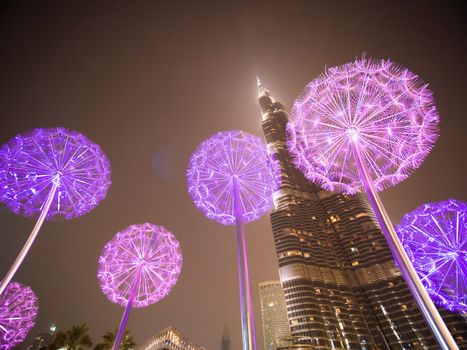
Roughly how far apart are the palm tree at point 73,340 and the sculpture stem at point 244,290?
23433mm

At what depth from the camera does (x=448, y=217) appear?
3309cm

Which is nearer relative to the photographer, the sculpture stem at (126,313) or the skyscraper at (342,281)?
the sculpture stem at (126,313)

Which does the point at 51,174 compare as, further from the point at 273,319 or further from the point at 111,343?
the point at 273,319

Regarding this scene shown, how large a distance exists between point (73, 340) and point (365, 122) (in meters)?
39.2

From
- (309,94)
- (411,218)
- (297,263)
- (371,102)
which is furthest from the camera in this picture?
(297,263)

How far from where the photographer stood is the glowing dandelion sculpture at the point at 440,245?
31.6 meters

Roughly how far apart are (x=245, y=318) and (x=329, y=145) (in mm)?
14890

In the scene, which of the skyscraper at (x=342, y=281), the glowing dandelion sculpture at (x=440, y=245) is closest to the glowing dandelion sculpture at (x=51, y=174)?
the glowing dandelion sculpture at (x=440, y=245)

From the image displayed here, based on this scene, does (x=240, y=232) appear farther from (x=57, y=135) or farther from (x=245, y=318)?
(x=57, y=135)

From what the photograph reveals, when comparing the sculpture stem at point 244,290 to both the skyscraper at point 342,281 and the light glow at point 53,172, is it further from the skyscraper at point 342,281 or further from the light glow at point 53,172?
the skyscraper at point 342,281

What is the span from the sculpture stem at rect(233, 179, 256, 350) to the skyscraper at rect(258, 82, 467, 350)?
9198 centimetres

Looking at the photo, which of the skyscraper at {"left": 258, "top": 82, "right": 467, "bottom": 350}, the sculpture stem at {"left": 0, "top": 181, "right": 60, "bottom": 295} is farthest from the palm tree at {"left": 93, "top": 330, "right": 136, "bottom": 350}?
the skyscraper at {"left": 258, "top": 82, "right": 467, "bottom": 350}

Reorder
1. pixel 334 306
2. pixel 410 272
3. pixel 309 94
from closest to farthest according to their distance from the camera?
pixel 410 272 < pixel 309 94 < pixel 334 306

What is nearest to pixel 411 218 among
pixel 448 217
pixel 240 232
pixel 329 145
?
pixel 448 217
